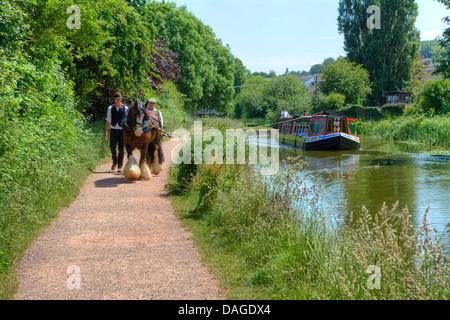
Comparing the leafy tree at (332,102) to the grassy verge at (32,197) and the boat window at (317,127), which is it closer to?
the boat window at (317,127)

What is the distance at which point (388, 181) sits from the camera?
15148mm

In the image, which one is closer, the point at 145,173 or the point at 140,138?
the point at 140,138

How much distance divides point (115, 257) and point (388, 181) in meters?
11.2

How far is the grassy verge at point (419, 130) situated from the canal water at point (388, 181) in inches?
42.5

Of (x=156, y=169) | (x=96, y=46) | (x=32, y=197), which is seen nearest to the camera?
(x=32, y=197)

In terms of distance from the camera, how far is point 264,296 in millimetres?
4766

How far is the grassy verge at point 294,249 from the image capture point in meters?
4.16

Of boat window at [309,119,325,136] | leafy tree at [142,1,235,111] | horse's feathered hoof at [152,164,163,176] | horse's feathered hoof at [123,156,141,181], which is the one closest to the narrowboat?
boat window at [309,119,325,136]

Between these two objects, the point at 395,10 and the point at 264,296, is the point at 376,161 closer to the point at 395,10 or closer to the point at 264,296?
the point at 264,296

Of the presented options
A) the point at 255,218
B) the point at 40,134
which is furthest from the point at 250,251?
the point at 40,134

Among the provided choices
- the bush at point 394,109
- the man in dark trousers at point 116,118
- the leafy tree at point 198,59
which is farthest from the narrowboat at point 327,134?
the man in dark trousers at point 116,118

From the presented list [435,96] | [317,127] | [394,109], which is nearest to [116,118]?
[317,127]

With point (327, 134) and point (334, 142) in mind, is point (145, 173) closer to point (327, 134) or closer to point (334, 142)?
point (334, 142)

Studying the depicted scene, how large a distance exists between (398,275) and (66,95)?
10.3m
